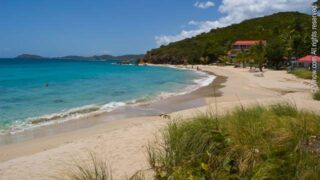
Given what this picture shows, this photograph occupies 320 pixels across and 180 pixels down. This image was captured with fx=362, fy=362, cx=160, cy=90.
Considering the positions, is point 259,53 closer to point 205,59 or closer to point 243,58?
point 243,58

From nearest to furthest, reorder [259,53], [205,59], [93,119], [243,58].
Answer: [93,119] < [259,53] < [243,58] < [205,59]

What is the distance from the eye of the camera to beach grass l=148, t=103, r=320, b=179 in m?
4.84

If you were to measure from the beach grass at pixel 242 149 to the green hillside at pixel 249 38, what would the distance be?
58666 mm

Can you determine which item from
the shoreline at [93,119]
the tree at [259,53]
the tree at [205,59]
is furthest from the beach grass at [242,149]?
the tree at [205,59]

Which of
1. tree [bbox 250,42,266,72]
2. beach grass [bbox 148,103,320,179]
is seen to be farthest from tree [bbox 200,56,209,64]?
beach grass [bbox 148,103,320,179]

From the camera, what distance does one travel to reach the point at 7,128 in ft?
51.2

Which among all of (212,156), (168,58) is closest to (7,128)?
(212,156)

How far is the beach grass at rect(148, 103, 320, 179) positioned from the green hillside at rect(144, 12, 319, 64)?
58.7m

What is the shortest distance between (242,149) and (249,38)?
377 feet

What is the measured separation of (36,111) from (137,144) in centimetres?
1252

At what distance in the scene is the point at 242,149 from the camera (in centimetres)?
583

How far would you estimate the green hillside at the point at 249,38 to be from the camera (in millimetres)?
63156

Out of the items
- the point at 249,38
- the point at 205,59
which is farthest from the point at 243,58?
the point at 249,38

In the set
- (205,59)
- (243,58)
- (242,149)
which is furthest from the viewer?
(205,59)
